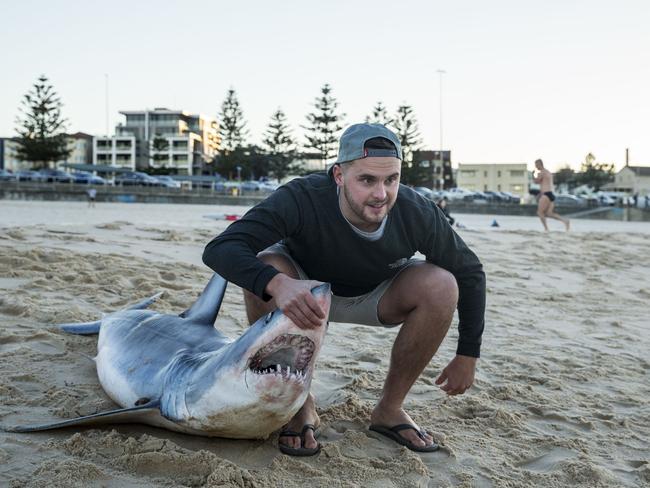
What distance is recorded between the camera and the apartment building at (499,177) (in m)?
109

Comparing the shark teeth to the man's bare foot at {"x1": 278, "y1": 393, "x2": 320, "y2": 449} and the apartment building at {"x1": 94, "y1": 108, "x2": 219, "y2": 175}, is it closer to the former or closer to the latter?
the man's bare foot at {"x1": 278, "y1": 393, "x2": 320, "y2": 449}

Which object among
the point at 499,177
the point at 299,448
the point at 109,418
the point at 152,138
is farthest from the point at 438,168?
the point at 109,418

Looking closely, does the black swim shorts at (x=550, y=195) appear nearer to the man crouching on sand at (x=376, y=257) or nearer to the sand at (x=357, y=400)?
the sand at (x=357, y=400)

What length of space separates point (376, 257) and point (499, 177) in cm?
11126

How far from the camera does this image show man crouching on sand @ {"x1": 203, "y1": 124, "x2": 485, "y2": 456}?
275cm

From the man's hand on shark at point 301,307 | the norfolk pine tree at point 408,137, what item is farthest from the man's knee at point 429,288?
the norfolk pine tree at point 408,137

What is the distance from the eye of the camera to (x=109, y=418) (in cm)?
252

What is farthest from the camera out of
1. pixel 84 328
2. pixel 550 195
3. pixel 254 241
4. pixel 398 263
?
pixel 550 195

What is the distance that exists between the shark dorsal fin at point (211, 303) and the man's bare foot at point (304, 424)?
636mm

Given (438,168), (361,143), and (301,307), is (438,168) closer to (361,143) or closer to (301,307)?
(361,143)

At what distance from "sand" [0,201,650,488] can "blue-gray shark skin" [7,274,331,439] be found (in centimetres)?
10

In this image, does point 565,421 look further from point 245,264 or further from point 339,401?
point 245,264

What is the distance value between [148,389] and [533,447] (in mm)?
1678

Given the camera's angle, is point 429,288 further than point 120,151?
No
